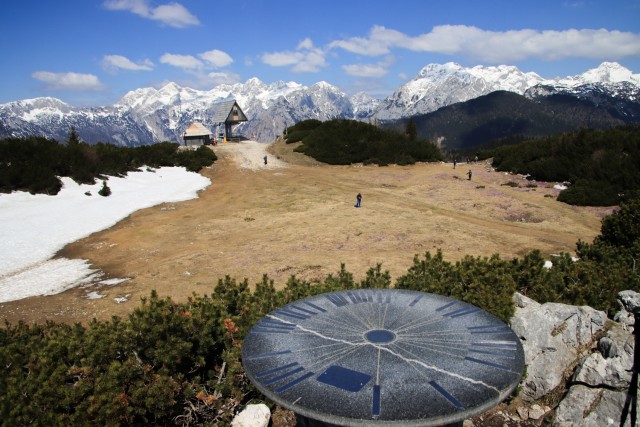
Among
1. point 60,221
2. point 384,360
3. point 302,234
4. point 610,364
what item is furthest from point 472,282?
point 60,221

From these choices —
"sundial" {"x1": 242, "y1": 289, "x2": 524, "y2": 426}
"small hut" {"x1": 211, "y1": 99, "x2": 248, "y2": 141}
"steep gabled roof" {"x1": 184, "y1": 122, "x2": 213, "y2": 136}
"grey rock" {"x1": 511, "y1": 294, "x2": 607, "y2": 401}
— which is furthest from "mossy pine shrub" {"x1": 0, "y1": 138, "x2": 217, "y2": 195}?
"small hut" {"x1": 211, "y1": 99, "x2": 248, "y2": 141}

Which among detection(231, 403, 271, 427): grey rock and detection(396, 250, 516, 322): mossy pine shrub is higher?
detection(396, 250, 516, 322): mossy pine shrub

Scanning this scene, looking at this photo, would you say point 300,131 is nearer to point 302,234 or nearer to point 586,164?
point 586,164

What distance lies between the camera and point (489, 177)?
41094mm

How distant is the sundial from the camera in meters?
4.80

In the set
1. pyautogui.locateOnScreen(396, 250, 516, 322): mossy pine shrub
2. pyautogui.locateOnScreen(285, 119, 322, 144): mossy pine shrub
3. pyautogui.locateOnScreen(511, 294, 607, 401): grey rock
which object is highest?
pyautogui.locateOnScreen(285, 119, 322, 144): mossy pine shrub

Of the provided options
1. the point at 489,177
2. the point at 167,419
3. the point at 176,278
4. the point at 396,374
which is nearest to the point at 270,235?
the point at 176,278

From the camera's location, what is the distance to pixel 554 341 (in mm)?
8055

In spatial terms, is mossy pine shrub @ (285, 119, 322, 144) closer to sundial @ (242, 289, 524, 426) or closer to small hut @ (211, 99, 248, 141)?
small hut @ (211, 99, 248, 141)

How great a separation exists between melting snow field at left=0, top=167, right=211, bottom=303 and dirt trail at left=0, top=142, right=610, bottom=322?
0.96 metres

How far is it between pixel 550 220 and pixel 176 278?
71.8 ft

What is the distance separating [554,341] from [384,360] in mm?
4423

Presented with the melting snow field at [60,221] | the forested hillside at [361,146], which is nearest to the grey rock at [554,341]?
the melting snow field at [60,221]

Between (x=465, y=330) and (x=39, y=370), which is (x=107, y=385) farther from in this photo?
(x=465, y=330)
